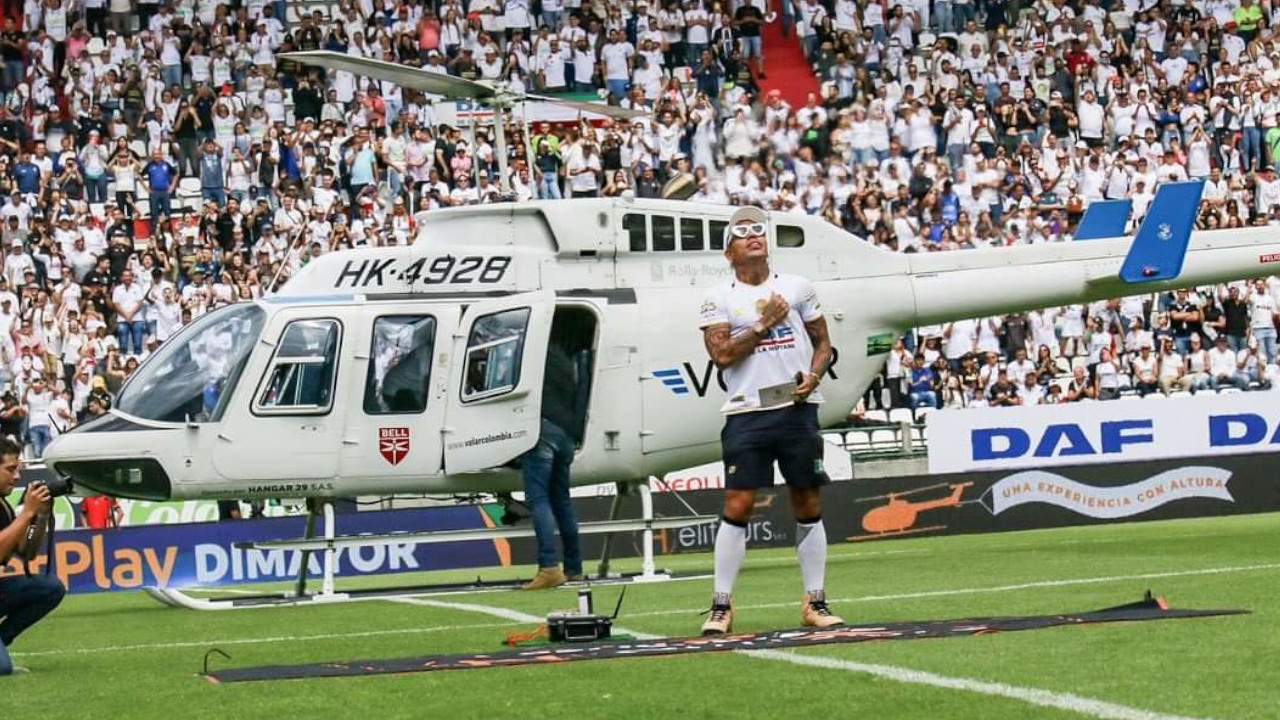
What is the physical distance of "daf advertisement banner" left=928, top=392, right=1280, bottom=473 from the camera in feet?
87.7

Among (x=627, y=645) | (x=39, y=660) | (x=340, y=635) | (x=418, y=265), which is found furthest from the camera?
(x=418, y=265)

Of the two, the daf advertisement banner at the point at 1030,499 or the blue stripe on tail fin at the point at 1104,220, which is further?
the daf advertisement banner at the point at 1030,499

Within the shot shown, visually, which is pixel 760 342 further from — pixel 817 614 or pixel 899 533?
pixel 899 533

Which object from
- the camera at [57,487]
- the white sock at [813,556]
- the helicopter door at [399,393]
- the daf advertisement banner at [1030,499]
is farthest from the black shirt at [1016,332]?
the camera at [57,487]

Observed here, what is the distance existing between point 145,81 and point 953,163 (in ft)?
46.3

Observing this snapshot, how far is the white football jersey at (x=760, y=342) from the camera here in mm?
10297

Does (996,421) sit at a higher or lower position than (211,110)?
lower

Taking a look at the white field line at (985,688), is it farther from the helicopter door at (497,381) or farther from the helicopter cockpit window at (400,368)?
the helicopter cockpit window at (400,368)

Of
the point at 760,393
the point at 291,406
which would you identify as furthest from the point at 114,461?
the point at 760,393

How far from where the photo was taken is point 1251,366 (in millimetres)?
30312

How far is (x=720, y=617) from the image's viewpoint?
1027cm

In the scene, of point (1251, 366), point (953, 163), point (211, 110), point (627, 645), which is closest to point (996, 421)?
point (1251, 366)

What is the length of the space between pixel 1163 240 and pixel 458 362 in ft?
22.5

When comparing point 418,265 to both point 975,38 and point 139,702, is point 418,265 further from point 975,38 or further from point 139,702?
point 975,38
